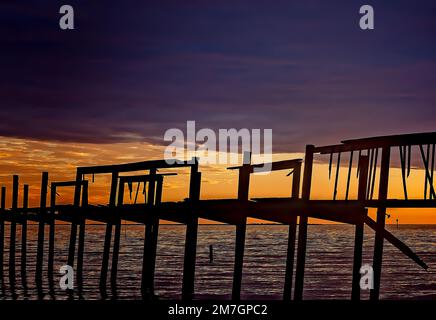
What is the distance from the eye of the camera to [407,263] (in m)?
52.5

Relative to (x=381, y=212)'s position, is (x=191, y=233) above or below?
below

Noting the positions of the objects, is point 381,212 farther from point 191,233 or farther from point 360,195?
point 191,233

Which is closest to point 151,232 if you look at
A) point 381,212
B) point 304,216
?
point 304,216

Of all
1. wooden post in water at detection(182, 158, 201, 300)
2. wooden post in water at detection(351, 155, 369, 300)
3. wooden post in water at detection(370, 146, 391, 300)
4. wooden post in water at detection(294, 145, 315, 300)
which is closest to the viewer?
wooden post in water at detection(370, 146, 391, 300)

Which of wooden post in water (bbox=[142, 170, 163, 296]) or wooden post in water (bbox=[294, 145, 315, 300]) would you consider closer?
wooden post in water (bbox=[294, 145, 315, 300])

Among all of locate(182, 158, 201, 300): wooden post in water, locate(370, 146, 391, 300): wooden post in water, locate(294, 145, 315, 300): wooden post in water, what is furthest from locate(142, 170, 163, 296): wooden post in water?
locate(370, 146, 391, 300): wooden post in water

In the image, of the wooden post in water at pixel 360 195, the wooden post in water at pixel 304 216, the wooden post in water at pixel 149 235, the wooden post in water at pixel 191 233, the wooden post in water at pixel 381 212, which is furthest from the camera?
the wooden post in water at pixel 149 235

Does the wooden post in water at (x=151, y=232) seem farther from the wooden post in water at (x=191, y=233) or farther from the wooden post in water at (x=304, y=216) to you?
the wooden post in water at (x=304, y=216)

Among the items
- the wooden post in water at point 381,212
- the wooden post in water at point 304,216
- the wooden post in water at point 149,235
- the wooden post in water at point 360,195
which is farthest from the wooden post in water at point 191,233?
the wooden post in water at point 381,212

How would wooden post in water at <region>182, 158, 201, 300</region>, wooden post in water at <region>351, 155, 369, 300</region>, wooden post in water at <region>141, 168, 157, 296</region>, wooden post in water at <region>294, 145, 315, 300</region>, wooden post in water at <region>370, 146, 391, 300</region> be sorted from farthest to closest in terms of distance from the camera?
wooden post in water at <region>141, 168, 157, 296</region> → wooden post in water at <region>182, 158, 201, 300</region> → wooden post in water at <region>294, 145, 315, 300</region> → wooden post in water at <region>351, 155, 369, 300</region> → wooden post in water at <region>370, 146, 391, 300</region>

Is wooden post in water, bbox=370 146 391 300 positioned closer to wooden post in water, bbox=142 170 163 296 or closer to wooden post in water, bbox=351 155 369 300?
wooden post in water, bbox=351 155 369 300
